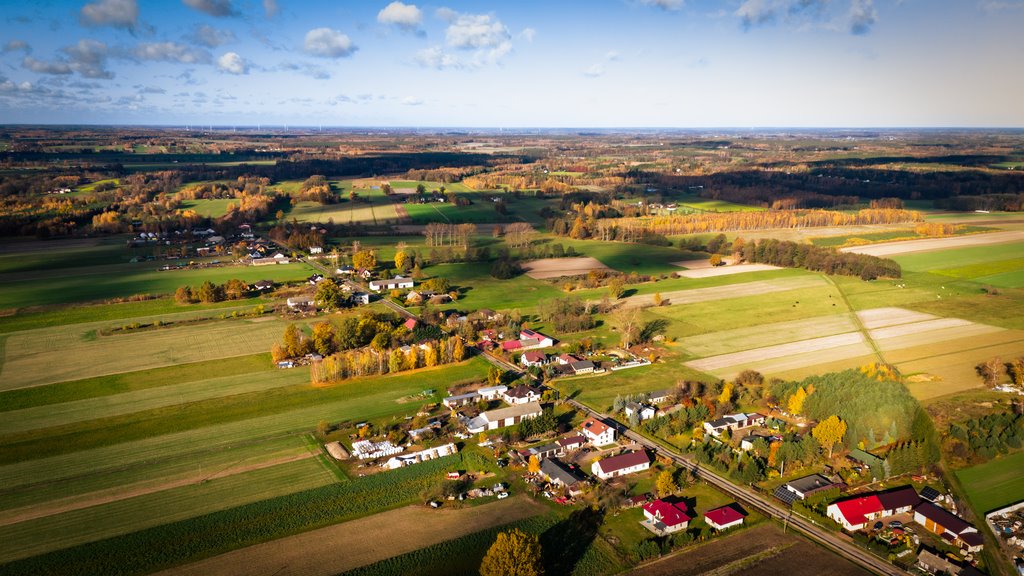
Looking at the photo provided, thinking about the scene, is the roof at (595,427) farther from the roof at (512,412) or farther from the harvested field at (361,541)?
the harvested field at (361,541)

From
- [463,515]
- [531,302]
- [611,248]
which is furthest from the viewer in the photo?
[611,248]

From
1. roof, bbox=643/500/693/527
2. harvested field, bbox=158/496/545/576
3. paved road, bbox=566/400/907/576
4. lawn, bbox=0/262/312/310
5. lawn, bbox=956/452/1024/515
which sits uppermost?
lawn, bbox=0/262/312/310

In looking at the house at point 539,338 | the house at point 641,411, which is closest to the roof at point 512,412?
the house at point 641,411

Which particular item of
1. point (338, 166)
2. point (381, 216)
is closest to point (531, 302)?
point (381, 216)

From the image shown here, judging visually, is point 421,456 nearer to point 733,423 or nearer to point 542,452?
point 542,452

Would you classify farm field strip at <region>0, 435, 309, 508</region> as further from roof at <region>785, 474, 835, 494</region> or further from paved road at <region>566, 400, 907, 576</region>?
roof at <region>785, 474, 835, 494</region>

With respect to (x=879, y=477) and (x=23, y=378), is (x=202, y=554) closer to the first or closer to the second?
(x=23, y=378)

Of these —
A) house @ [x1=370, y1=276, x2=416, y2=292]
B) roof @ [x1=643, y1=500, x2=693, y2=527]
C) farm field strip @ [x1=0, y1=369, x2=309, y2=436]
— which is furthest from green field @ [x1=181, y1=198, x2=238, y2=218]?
roof @ [x1=643, y1=500, x2=693, y2=527]
